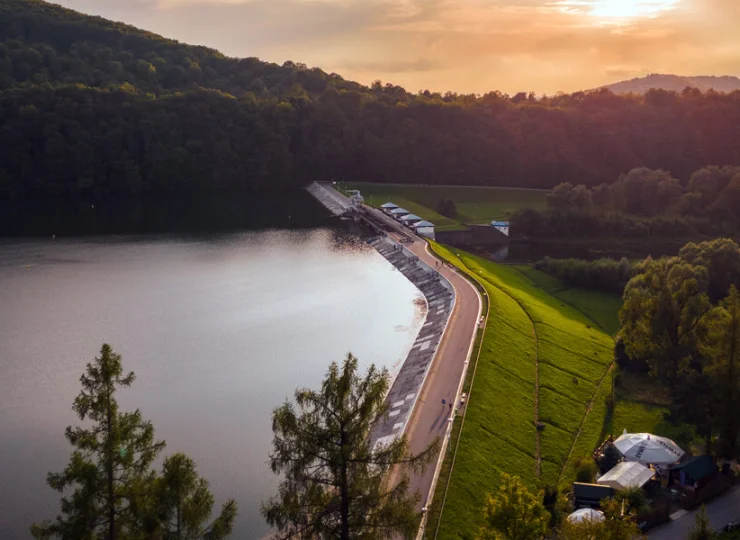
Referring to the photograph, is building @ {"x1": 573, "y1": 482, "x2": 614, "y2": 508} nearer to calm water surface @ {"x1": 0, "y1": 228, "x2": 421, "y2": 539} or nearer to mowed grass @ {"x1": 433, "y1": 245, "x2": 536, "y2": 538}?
mowed grass @ {"x1": 433, "y1": 245, "x2": 536, "y2": 538}

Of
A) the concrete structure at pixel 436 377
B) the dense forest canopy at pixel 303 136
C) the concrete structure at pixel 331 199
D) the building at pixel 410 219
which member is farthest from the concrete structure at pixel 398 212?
the dense forest canopy at pixel 303 136

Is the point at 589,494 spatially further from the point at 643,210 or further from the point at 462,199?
the point at 462,199

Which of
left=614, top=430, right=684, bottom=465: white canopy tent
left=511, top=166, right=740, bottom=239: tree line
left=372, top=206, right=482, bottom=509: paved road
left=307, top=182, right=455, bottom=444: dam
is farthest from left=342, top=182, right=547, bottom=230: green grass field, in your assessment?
left=614, top=430, right=684, bottom=465: white canopy tent

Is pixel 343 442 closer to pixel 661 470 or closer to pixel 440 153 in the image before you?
pixel 661 470

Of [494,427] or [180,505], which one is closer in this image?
[180,505]

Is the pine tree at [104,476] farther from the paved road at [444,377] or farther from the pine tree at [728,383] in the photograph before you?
the pine tree at [728,383]

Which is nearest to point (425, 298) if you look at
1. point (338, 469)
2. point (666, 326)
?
point (666, 326)
